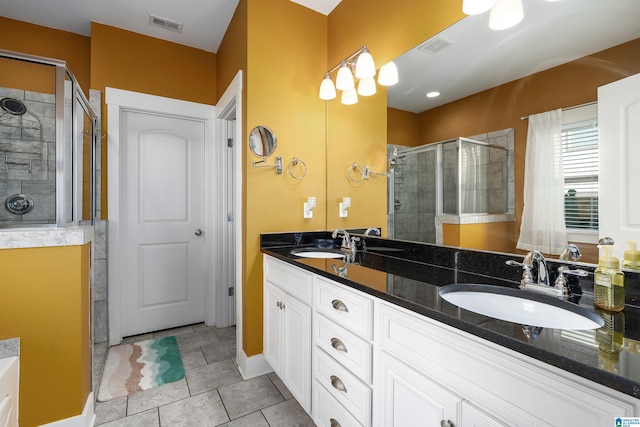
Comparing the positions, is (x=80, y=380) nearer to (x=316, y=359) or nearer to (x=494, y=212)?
(x=316, y=359)

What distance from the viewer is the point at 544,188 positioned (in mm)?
1087

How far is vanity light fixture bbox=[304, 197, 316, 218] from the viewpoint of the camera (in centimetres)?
230

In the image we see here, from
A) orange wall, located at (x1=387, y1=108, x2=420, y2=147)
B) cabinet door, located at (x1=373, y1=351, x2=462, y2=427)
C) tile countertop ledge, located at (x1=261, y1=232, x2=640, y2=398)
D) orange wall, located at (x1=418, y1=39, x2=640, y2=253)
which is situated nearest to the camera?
tile countertop ledge, located at (x1=261, y1=232, x2=640, y2=398)

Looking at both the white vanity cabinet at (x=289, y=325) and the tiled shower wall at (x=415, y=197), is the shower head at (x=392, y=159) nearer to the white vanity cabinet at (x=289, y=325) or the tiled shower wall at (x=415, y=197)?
the tiled shower wall at (x=415, y=197)

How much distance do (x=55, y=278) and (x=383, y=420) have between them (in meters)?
1.63

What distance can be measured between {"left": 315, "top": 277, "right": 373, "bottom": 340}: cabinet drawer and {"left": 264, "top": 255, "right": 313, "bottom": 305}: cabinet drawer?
3.7 inches

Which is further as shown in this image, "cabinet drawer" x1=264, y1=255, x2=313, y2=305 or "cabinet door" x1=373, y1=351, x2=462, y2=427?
"cabinet drawer" x1=264, y1=255, x2=313, y2=305

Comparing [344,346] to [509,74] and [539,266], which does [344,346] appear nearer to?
[539,266]

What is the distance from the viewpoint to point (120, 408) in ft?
5.83

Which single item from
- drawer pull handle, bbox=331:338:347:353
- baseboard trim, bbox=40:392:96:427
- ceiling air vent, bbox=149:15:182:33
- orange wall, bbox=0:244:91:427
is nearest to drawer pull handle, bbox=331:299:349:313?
drawer pull handle, bbox=331:338:347:353

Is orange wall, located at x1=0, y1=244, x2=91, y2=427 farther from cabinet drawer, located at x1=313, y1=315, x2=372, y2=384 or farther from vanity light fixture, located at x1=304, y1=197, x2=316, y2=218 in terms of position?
vanity light fixture, located at x1=304, y1=197, x2=316, y2=218

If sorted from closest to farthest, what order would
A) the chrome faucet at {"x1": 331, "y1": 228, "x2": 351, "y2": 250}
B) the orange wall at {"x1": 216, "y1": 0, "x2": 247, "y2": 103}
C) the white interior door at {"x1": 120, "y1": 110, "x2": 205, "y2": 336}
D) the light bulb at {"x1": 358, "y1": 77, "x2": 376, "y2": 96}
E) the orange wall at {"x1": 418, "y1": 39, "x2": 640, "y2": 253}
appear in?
1. the orange wall at {"x1": 418, "y1": 39, "x2": 640, "y2": 253}
2. the light bulb at {"x1": 358, "y1": 77, "x2": 376, "y2": 96}
3. the chrome faucet at {"x1": 331, "y1": 228, "x2": 351, "y2": 250}
4. the orange wall at {"x1": 216, "y1": 0, "x2": 247, "y2": 103}
5. the white interior door at {"x1": 120, "y1": 110, "x2": 205, "y2": 336}

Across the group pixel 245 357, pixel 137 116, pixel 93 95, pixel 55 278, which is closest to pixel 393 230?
pixel 245 357

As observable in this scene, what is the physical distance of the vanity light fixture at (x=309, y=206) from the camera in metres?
2.30
